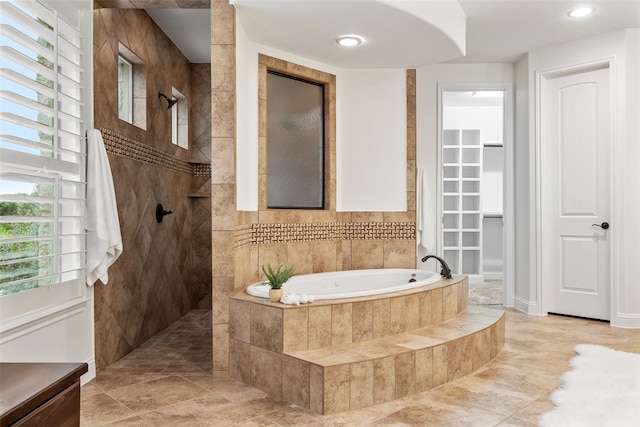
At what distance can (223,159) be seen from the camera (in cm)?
302

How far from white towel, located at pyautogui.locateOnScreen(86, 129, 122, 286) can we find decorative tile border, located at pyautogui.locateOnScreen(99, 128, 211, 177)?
0.27m

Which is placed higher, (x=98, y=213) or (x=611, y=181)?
(x=611, y=181)

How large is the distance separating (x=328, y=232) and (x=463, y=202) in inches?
124

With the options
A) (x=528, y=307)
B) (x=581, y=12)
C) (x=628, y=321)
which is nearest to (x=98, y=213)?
(x=581, y=12)

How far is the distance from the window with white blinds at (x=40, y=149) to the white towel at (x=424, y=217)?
2858 millimetres

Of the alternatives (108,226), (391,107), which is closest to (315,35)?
(391,107)

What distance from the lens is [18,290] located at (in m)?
2.25

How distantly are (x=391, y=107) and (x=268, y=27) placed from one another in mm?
1550

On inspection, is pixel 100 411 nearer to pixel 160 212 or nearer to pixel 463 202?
pixel 160 212

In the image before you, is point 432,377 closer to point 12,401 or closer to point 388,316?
point 388,316

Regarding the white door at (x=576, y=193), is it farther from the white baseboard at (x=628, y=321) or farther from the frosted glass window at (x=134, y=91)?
the frosted glass window at (x=134, y=91)

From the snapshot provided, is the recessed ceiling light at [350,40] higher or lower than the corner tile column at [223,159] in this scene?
higher

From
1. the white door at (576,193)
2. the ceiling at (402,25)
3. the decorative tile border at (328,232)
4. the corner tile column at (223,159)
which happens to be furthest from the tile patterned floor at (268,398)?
the ceiling at (402,25)

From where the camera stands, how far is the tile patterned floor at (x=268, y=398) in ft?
7.61
